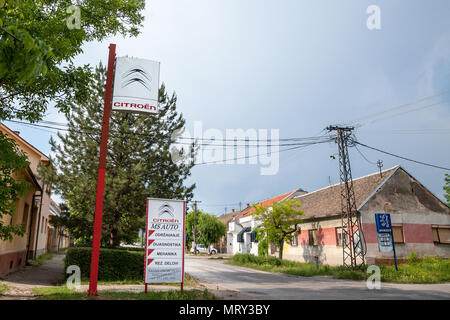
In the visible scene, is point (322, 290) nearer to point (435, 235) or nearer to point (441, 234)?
point (435, 235)

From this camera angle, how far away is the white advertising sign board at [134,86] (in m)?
9.85

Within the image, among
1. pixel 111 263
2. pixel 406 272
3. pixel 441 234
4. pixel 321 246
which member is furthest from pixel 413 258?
pixel 111 263

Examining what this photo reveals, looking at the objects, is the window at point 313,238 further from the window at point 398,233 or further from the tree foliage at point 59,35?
the tree foliage at point 59,35

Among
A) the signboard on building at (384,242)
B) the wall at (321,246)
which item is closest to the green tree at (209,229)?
the wall at (321,246)

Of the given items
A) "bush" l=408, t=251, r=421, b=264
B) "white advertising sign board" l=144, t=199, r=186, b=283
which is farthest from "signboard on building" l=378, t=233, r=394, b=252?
"white advertising sign board" l=144, t=199, r=186, b=283

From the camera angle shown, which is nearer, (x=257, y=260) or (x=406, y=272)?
(x=406, y=272)

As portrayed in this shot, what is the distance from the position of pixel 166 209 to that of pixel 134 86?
402cm

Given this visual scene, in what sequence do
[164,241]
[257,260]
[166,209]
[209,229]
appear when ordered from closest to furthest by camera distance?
[164,241] → [166,209] → [257,260] → [209,229]

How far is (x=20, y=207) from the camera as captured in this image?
16.1 m

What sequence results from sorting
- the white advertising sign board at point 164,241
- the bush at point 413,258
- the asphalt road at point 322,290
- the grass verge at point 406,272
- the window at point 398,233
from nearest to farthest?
the white advertising sign board at point 164,241
the asphalt road at point 322,290
the grass verge at point 406,272
the bush at point 413,258
the window at point 398,233

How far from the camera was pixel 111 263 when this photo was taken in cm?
1360

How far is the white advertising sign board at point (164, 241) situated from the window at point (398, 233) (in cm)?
1875

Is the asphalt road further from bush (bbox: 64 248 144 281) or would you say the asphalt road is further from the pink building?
the pink building
